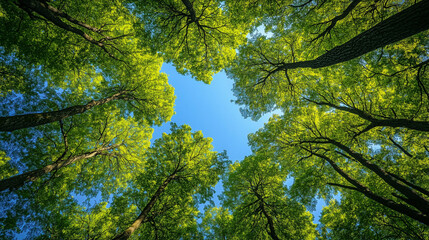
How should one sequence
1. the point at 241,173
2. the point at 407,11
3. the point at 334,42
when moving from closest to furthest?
the point at 407,11 → the point at 334,42 → the point at 241,173

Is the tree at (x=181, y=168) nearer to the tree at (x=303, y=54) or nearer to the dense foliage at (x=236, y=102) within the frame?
the dense foliage at (x=236, y=102)

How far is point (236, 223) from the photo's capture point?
8273 millimetres

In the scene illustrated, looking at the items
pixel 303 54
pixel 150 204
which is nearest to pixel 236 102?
pixel 303 54

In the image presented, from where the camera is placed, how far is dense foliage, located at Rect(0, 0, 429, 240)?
6.43 m

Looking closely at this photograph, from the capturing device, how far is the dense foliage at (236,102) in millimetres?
6430

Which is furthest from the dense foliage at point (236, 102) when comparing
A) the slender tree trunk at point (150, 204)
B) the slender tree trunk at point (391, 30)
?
the slender tree trunk at point (391, 30)

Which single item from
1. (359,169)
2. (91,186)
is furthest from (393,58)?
(91,186)

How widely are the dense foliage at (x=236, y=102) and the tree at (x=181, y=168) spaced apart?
6 cm

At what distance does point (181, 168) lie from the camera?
8.69 metres

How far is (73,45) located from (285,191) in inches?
573

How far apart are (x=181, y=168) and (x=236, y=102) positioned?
5206mm

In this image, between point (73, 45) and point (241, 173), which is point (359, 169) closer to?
point (241, 173)

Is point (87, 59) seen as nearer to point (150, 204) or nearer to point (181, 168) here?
point (181, 168)

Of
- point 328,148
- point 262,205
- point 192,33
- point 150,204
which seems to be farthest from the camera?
point 328,148
